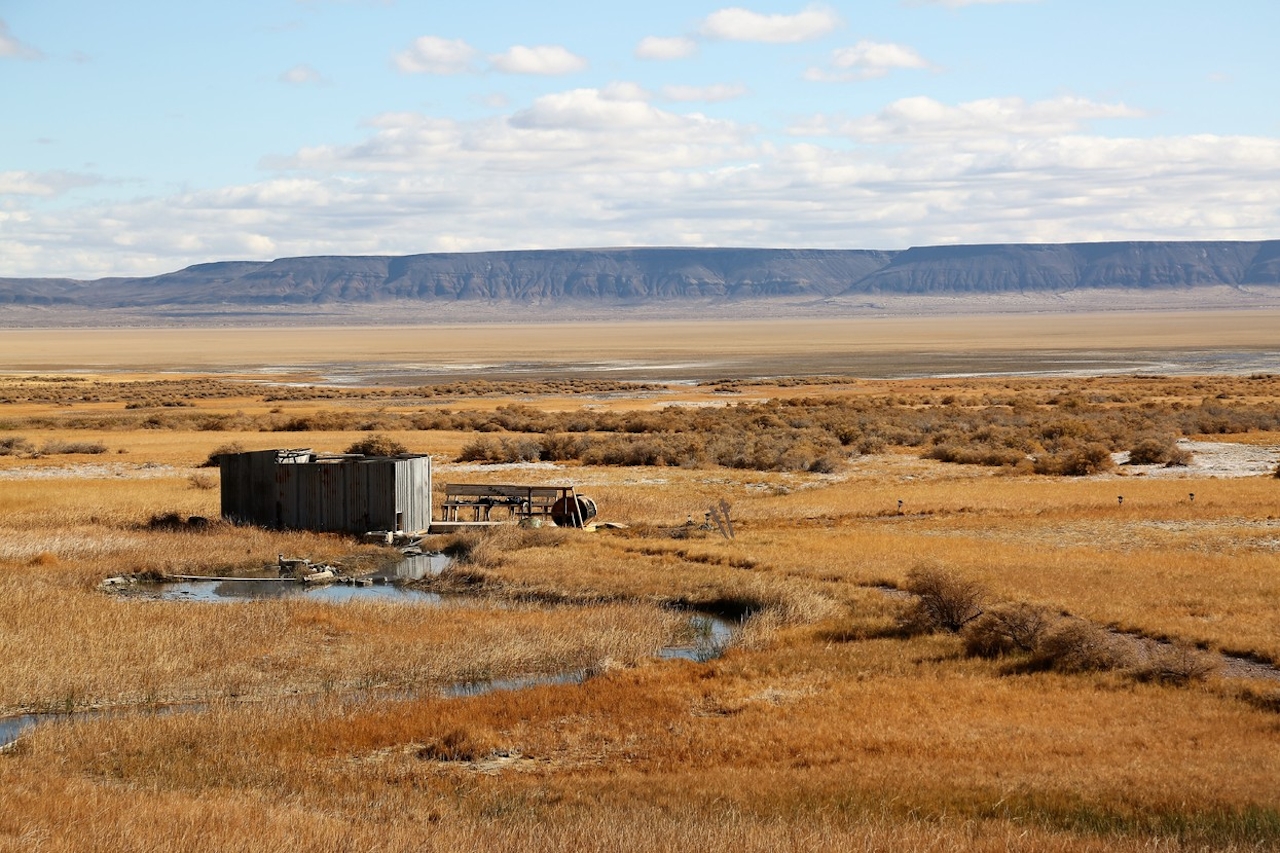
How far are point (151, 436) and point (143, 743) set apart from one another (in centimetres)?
4763

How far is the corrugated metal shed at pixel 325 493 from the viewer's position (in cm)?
3194

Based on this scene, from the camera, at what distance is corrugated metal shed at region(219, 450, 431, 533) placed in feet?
105

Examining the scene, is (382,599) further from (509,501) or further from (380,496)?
(509,501)

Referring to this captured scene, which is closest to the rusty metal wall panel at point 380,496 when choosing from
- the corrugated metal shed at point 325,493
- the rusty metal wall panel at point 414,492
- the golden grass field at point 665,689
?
the corrugated metal shed at point 325,493

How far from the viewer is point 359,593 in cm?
2630

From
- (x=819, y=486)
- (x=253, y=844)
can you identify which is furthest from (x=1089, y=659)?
(x=819, y=486)

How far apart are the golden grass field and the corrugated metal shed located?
1.26 m

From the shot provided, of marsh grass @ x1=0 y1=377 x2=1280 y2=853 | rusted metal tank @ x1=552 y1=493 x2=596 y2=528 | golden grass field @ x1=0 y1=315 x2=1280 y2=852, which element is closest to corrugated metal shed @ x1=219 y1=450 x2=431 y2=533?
marsh grass @ x1=0 y1=377 x2=1280 y2=853

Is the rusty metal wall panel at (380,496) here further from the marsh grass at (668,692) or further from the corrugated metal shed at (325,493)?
the marsh grass at (668,692)

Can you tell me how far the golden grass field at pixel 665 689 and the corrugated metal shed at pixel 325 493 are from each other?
1260 mm

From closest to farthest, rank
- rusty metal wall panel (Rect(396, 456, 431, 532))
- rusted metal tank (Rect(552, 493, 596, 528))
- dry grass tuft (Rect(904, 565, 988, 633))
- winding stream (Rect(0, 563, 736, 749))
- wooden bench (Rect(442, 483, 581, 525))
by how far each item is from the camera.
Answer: winding stream (Rect(0, 563, 736, 749)), dry grass tuft (Rect(904, 565, 988, 633)), rusty metal wall panel (Rect(396, 456, 431, 532)), rusted metal tank (Rect(552, 493, 596, 528)), wooden bench (Rect(442, 483, 581, 525))

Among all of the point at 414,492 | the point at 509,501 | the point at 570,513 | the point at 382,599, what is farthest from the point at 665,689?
the point at 509,501

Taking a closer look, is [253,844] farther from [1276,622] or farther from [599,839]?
[1276,622]

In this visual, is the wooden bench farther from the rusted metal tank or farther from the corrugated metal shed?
the corrugated metal shed
